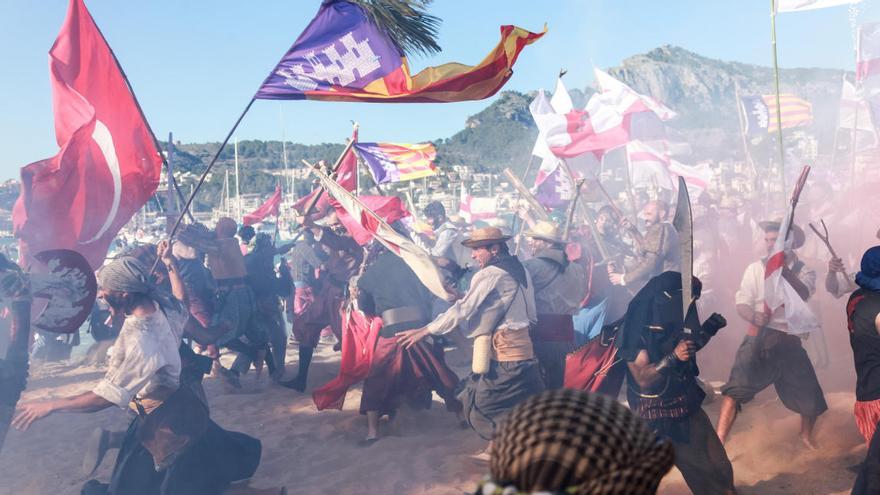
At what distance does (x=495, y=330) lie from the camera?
6.05 meters

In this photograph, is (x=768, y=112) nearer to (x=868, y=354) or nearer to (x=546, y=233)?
(x=546, y=233)

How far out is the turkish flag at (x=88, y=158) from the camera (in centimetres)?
603

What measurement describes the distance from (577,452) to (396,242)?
4828mm

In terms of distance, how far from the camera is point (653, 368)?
464cm

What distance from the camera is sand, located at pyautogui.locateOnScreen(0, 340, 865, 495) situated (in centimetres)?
541

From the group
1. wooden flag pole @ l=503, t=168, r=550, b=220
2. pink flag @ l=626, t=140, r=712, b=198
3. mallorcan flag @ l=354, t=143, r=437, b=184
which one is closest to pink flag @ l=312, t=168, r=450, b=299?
wooden flag pole @ l=503, t=168, r=550, b=220

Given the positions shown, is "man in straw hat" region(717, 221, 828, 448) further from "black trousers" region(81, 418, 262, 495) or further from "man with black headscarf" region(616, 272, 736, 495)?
"black trousers" region(81, 418, 262, 495)

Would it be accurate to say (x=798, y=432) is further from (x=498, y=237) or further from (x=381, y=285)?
(x=381, y=285)

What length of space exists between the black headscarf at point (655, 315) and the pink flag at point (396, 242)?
1755 millimetres

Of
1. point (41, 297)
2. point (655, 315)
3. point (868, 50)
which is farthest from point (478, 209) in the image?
point (655, 315)

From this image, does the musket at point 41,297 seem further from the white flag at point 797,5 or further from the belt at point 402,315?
the white flag at point 797,5

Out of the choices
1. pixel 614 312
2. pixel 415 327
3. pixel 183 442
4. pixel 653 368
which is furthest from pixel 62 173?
pixel 614 312

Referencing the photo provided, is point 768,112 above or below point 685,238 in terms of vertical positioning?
above

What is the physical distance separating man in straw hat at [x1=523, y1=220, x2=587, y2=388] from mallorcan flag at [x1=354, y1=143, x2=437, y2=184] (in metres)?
3.91
